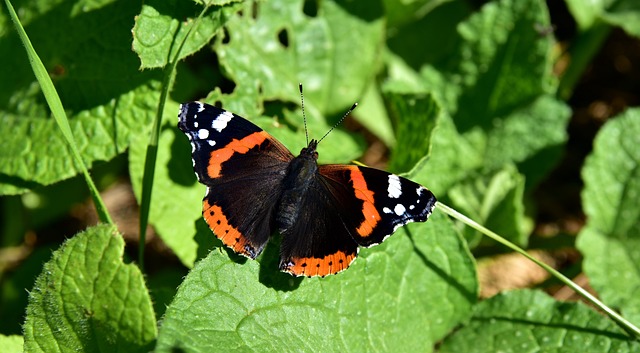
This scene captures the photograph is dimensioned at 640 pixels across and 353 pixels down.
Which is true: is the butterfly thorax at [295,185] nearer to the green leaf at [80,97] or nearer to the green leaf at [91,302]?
the green leaf at [91,302]

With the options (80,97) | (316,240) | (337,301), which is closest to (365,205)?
(316,240)

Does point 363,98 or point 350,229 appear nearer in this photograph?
point 350,229

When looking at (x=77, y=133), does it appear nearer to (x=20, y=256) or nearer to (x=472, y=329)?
(x=20, y=256)

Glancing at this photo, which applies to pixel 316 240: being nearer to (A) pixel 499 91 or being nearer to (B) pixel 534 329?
(B) pixel 534 329

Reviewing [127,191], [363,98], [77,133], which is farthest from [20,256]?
[363,98]

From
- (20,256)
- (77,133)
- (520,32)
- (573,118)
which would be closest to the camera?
(77,133)
